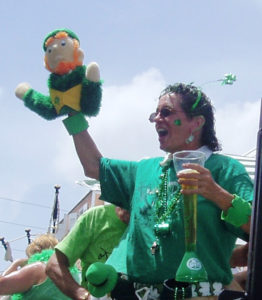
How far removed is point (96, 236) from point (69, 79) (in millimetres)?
1047

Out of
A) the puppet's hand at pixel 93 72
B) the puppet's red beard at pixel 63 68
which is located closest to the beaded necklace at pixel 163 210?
the puppet's hand at pixel 93 72

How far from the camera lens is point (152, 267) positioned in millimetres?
2516

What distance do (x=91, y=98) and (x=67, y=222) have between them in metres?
15.8

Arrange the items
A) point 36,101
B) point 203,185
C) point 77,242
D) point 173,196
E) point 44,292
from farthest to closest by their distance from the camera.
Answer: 1. point 44,292
2. point 77,242
3. point 36,101
4. point 173,196
5. point 203,185

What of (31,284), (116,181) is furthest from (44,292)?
(116,181)

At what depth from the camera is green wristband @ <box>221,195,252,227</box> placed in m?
2.34

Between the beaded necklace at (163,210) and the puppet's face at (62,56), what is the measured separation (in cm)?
72

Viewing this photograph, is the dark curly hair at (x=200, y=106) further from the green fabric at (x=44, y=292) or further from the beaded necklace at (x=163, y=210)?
the green fabric at (x=44, y=292)

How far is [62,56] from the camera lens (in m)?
2.96

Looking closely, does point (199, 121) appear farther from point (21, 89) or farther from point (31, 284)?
point (31, 284)

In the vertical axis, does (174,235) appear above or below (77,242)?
above

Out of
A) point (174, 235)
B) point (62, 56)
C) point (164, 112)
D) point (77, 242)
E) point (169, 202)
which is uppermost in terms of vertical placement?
point (62, 56)

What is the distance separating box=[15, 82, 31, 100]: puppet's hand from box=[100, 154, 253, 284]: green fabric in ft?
2.52

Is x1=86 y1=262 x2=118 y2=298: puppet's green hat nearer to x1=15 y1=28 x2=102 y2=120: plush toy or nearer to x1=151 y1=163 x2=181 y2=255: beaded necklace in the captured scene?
x1=151 y1=163 x2=181 y2=255: beaded necklace
